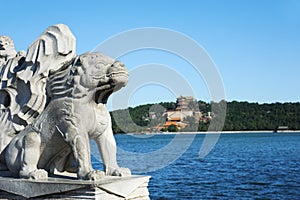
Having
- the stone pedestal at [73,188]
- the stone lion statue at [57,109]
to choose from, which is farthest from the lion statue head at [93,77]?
the stone pedestal at [73,188]

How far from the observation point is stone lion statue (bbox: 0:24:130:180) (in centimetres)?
499

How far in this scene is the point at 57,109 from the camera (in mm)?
5121

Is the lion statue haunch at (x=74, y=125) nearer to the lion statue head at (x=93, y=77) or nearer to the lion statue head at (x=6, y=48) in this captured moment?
the lion statue head at (x=93, y=77)

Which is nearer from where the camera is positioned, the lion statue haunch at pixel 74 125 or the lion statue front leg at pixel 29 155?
the lion statue haunch at pixel 74 125

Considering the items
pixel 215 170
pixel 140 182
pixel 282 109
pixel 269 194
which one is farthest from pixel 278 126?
pixel 140 182

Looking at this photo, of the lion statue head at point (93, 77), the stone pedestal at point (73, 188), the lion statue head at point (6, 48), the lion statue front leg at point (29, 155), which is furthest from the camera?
the lion statue head at point (6, 48)

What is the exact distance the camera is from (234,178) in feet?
65.6

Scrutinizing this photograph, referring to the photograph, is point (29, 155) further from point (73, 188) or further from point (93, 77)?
point (93, 77)

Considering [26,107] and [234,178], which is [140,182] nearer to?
[26,107]

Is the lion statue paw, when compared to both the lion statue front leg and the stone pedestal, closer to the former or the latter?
the stone pedestal

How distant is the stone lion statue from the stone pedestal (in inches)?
5.2

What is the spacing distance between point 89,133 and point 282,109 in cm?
9217

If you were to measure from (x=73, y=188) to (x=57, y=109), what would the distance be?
2.99ft

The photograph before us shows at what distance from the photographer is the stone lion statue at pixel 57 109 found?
4.99 metres
